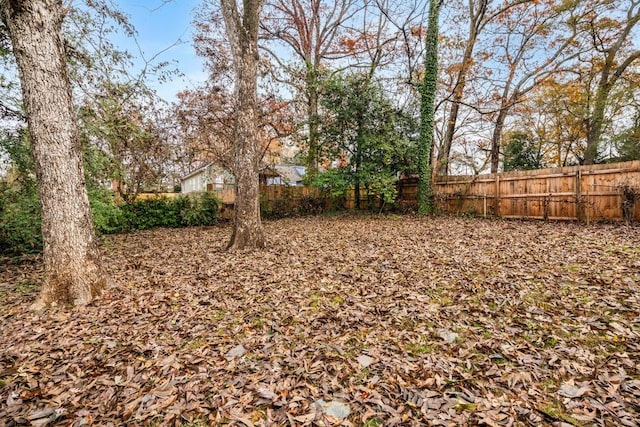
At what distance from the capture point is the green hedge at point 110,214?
16.7 feet

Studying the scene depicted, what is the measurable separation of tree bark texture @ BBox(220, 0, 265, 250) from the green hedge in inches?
112

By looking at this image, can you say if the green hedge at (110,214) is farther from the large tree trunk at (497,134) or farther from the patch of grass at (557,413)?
the large tree trunk at (497,134)

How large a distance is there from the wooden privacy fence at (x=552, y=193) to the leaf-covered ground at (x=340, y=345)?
→ 11.7 feet

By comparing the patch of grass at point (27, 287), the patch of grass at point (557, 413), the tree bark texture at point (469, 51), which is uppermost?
the tree bark texture at point (469, 51)

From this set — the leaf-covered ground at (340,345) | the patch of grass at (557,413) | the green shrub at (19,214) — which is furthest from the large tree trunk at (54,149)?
the patch of grass at (557,413)

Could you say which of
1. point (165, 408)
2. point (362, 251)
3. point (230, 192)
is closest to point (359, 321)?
point (165, 408)

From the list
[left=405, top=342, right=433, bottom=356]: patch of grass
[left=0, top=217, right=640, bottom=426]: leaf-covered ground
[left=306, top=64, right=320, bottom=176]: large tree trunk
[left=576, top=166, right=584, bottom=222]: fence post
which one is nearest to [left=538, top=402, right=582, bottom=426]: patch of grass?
A: [left=0, top=217, right=640, bottom=426]: leaf-covered ground

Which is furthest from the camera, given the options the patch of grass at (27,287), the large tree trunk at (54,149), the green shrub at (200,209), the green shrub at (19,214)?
the green shrub at (200,209)

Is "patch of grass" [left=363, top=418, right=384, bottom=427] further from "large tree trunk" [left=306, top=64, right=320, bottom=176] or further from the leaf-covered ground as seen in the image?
"large tree trunk" [left=306, top=64, right=320, bottom=176]

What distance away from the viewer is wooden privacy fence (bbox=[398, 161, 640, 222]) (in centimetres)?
686

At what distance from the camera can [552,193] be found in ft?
26.2

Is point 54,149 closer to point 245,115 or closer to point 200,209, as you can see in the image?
point 245,115

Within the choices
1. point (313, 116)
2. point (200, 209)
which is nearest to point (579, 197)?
point (313, 116)

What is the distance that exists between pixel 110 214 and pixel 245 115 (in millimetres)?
4139
